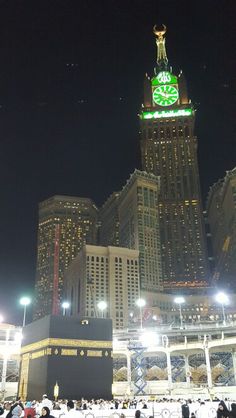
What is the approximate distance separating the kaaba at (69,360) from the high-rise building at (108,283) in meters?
119

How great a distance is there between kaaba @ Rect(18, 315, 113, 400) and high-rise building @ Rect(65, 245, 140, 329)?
118570 millimetres

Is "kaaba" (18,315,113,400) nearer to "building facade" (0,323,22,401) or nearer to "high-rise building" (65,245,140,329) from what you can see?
"building facade" (0,323,22,401)

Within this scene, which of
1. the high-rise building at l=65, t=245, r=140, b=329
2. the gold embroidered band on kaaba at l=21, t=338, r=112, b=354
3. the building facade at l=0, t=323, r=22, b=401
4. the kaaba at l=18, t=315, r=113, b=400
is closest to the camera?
the kaaba at l=18, t=315, r=113, b=400

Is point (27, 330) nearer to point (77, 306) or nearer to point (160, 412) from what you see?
point (160, 412)

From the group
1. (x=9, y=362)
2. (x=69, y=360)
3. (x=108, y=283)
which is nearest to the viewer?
(x=69, y=360)

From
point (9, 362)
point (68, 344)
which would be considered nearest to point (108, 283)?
point (9, 362)

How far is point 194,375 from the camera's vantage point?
10231 centimetres

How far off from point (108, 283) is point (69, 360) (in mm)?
134513

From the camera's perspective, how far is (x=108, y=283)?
17775cm

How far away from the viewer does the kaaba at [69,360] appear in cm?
4281

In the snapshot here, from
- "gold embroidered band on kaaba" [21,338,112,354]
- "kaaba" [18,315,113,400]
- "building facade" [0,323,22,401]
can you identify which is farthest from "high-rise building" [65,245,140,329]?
"gold embroidered band on kaaba" [21,338,112,354]

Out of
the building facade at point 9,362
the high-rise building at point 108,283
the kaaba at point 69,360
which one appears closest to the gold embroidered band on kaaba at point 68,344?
the kaaba at point 69,360

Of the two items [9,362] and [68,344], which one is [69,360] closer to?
[68,344]

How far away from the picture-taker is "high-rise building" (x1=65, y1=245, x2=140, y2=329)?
169 meters
